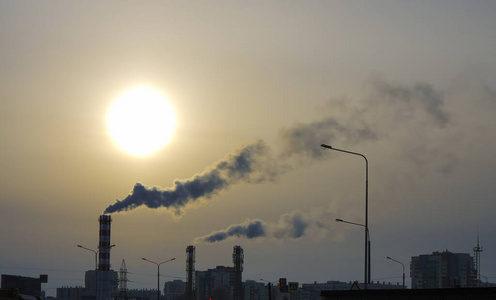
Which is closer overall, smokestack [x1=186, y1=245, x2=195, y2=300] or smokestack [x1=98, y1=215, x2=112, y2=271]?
smokestack [x1=98, y1=215, x2=112, y2=271]

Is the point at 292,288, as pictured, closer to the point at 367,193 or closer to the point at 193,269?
the point at 367,193

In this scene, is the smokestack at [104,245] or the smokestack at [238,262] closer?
the smokestack at [104,245]

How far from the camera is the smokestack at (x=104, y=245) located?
162250mm

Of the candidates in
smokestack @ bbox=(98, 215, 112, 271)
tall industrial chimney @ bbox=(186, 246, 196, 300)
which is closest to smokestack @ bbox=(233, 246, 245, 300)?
tall industrial chimney @ bbox=(186, 246, 196, 300)

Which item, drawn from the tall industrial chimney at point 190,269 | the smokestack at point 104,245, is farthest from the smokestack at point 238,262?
the smokestack at point 104,245

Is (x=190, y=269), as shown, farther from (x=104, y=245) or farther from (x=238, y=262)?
(x=104, y=245)

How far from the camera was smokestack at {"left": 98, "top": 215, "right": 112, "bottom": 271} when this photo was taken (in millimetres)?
162250

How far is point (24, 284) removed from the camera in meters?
124

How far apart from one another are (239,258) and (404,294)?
150867mm

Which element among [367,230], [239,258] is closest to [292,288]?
[367,230]

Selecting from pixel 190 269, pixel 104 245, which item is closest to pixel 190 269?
pixel 190 269

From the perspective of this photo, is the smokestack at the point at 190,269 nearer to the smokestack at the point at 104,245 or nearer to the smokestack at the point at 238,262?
the smokestack at the point at 238,262

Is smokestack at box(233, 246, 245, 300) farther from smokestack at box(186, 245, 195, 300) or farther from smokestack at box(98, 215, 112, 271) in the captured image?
smokestack at box(98, 215, 112, 271)

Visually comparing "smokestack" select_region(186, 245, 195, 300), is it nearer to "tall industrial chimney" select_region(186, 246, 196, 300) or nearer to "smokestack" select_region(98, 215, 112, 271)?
"tall industrial chimney" select_region(186, 246, 196, 300)
